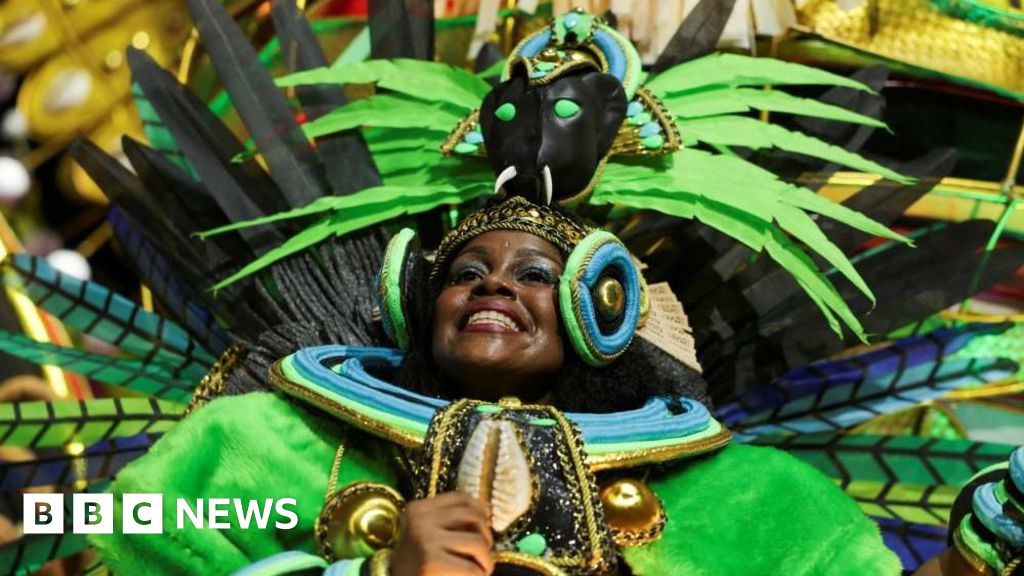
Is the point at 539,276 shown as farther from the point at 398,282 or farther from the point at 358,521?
the point at 358,521

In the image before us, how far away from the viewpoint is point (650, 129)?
8.45 feet

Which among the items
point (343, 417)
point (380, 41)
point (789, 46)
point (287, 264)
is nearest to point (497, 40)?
point (380, 41)

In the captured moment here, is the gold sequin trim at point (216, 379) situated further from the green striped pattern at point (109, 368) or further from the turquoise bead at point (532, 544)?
the turquoise bead at point (532, 544)

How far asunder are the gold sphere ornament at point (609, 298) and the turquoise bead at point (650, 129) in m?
0.43

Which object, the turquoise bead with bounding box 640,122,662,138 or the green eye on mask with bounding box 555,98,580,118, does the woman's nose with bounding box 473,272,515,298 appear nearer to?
the green eye on mask with bounding box 555,98,580,118

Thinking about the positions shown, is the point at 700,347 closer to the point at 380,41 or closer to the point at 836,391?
the point at 836,391

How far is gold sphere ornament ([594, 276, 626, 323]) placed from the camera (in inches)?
86.4

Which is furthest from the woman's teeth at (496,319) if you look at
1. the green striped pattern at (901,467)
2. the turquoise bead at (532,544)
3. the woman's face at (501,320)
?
the green striped pattern at (901,467)

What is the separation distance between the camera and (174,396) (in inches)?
107

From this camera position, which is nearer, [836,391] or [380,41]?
[836,391]

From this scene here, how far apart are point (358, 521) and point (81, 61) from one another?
6.23ft

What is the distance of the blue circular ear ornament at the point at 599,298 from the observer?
217 centimetres

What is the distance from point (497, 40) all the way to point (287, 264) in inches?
33.3

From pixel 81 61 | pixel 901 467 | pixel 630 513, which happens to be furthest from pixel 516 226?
pixel 81 61
